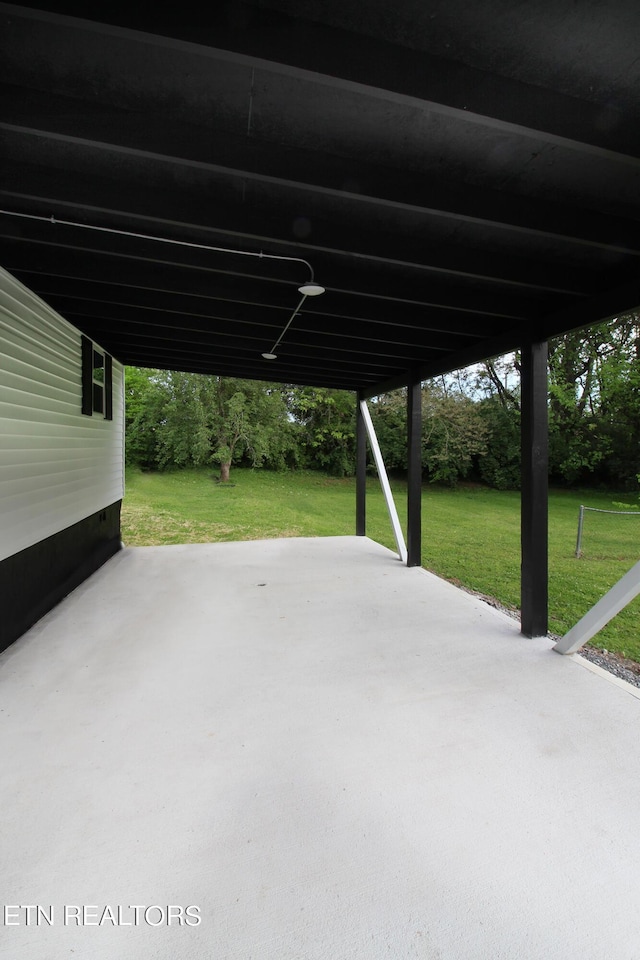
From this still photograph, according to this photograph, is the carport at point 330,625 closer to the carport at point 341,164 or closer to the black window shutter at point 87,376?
the carport at point 341,164

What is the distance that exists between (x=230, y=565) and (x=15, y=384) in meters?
3.06

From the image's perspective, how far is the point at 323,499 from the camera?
12602mm

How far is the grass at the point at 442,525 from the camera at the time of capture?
5520 mm

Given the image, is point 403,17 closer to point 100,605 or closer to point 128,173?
point 128,173

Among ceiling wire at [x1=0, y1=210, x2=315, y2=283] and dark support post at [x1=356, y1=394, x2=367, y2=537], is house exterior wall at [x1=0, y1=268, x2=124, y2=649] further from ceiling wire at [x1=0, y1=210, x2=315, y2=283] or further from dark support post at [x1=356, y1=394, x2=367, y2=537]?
dark support post at [x1=356, y1=394, x2=367, y2=537]

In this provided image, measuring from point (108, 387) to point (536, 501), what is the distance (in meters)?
4.94

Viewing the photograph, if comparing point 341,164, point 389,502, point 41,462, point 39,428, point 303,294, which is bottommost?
point 389,502

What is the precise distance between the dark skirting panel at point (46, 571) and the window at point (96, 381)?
1.22 metres

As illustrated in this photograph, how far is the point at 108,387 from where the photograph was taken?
221 inches

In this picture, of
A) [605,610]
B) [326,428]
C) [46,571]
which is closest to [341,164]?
[605,610]

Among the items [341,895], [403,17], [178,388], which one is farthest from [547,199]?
[178,388]

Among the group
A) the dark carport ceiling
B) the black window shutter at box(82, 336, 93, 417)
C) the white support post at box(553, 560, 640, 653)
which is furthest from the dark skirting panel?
the white support post at box(553, 560, 640, 653)

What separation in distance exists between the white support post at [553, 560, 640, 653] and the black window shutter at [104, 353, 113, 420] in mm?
5249

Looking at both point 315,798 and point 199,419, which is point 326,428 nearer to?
point 199,419
